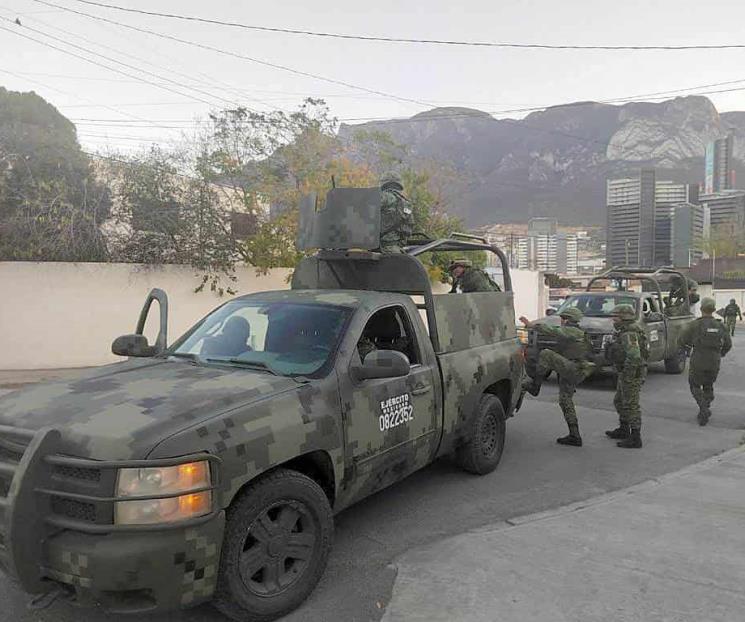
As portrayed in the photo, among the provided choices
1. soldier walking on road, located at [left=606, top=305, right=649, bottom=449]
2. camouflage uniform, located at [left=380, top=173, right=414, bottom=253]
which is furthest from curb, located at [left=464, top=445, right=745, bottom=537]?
camouflage uniform, located at [left=380, top=173, right=414, bottom=253]

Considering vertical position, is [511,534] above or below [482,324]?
below

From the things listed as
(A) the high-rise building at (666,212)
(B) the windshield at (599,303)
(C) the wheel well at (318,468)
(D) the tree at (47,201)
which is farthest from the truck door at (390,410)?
(A) the high-rise building at (666,212)

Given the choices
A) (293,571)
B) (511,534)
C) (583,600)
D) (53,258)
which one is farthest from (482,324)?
(53,258)

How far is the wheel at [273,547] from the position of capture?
2805 mm

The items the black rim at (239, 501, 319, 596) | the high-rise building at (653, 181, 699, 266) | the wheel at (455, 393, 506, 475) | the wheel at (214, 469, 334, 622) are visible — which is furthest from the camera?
the high-rise building at (653, 181, 699, 266)

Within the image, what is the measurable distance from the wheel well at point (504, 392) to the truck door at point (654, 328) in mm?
5898

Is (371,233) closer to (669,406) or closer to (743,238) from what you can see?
(669,406)

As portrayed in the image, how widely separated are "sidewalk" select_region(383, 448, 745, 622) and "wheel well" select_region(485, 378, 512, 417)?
1.43 meters

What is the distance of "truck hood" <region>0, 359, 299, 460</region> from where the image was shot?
2.61m

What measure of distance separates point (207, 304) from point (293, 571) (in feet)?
37.4

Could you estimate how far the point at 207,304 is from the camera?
45.5 ft

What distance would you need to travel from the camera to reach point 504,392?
5961 mm

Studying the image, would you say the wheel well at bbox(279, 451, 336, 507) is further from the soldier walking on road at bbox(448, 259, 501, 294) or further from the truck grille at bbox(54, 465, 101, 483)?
the soldier walking on road at bbox(448, 259, 501, 294)

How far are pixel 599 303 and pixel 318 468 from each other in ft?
30.6
